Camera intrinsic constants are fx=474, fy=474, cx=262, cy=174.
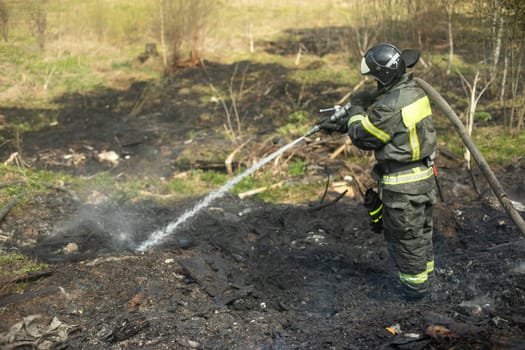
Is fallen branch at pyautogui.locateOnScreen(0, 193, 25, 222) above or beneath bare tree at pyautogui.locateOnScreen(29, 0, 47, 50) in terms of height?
beneath

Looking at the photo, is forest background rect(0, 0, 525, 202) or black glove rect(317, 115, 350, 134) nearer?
black glove rect(317, 115, 350, 134)

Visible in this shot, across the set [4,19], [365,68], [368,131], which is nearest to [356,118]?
[368,131]

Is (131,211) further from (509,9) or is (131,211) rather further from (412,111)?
(509,9)

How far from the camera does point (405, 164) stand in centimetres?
408

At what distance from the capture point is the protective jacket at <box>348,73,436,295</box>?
3.90m

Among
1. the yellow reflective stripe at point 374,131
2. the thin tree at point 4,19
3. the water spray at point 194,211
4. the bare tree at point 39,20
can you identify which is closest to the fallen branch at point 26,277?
the water spray at point 194,211

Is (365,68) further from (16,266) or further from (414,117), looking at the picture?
(16,266)

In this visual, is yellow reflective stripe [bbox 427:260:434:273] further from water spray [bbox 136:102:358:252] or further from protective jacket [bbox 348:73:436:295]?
water spray [bbox 136:102:358:252]

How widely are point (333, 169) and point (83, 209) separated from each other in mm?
3823

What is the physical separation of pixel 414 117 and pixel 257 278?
7.18 ft

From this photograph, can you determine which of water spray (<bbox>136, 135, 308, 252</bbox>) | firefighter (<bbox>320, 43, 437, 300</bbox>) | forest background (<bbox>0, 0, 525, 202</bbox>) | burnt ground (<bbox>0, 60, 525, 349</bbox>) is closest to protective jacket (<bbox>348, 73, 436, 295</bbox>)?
firefighter (<bbox>320, 43, 437, 300</bbox>)

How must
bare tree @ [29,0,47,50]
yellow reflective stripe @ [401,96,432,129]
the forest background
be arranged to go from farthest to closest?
bare tree @ [29,0,47,50], the forest background, yellow reflective stripe @ [401,96,432,129]

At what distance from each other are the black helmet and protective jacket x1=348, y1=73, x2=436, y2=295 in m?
0.09

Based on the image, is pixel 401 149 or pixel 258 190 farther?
pixel 258 190
